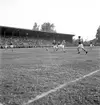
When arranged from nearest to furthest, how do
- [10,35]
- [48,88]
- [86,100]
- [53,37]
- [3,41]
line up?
1. [86,100]
2. [48,88]
3. [3,41]
4. [10,35]
5. [53,37]

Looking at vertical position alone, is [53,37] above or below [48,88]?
above

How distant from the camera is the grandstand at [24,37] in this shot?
150ft

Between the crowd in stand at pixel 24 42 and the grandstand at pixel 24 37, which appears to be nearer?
the crowd in stand at pixel 24 42

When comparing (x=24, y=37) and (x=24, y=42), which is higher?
(x=24, y=37)

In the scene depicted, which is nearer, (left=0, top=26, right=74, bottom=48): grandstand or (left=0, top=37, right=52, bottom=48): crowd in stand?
(left=0, top=37, right=52, bottom=48): crowd in stand

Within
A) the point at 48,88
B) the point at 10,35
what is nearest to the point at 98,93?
the point at 48,88

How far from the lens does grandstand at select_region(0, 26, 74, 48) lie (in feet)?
150

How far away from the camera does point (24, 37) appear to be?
2101 inches

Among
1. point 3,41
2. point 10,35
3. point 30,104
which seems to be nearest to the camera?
point 30,104

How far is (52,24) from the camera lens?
116 metres

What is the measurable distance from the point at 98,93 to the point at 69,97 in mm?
755

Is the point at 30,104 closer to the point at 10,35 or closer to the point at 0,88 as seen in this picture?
the point at 0,88

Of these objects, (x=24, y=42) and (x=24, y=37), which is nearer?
(x=24, y=42)

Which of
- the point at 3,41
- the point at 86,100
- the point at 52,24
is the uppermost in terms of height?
the point at 52,24
